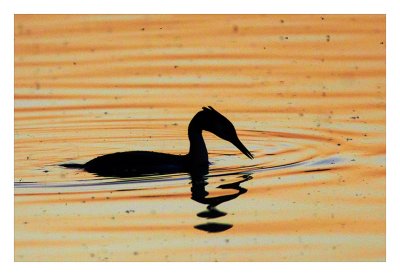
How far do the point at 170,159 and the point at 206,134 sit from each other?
331 centimetres

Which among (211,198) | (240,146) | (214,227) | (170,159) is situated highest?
(240,146)

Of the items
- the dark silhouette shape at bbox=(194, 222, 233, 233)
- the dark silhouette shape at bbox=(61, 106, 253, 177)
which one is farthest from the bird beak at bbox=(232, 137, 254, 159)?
the dark silhouette shape at bbox=(194, 222, 233, 233)

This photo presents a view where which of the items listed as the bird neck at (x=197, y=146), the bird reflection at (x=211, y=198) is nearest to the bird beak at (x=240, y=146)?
the bird neck at (x=197, y=146)

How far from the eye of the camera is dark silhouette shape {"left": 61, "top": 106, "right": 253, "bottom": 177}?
53.4ft

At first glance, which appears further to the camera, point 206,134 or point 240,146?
point 206,134

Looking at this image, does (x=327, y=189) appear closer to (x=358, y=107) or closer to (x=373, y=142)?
(x=373, y=142)

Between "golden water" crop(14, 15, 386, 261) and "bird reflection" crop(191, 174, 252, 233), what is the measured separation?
3 cm

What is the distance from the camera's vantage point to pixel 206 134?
19875mm

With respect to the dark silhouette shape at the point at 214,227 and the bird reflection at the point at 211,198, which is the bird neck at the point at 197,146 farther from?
the dark silhouette shape at the point at 214,227

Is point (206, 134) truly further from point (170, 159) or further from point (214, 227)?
point (214, 227)

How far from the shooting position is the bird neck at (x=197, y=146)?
16.9 m

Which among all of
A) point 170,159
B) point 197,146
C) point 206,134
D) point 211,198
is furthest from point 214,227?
point 206,134

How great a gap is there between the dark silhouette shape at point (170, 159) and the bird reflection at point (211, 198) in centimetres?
49

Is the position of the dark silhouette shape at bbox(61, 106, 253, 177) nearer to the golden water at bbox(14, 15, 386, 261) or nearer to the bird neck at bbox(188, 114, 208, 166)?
the bird neck at bbox(188, 114, 208, 166)
